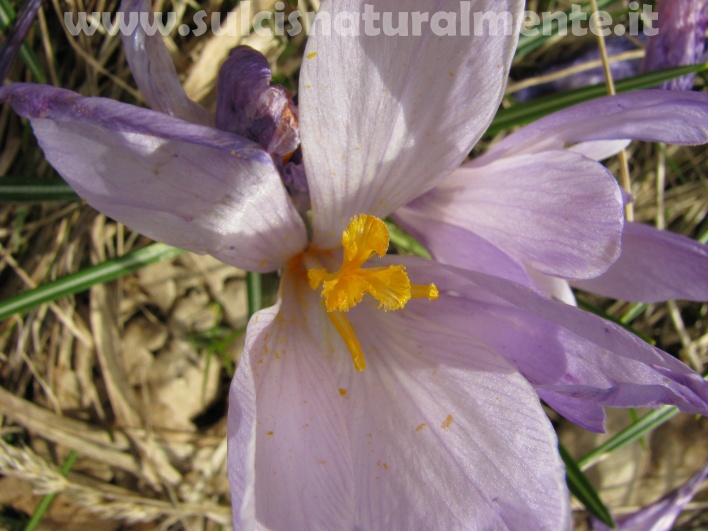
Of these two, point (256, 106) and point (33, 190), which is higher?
point (256, 106)

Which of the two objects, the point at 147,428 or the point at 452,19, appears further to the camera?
the point at 147,428

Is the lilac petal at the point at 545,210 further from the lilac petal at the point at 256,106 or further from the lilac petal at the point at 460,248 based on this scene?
the lilac petal at the point at 256,106

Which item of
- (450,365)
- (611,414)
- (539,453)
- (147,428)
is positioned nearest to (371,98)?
(450,365)

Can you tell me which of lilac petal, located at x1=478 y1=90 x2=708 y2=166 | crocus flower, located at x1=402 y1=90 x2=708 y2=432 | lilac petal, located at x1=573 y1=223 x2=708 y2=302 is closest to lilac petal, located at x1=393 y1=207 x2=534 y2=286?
crocus flower, located at x1=402 y1=90 x2=708 y2=432

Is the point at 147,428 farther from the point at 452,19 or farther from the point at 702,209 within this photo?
the point at 702,209

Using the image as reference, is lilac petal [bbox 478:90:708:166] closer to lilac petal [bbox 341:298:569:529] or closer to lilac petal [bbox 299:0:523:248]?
lilac petal [bbox 299:0:523:248]

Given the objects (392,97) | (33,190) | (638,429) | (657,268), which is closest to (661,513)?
(638,429)

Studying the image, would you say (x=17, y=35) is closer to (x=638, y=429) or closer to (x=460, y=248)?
(x=460, y=248)
